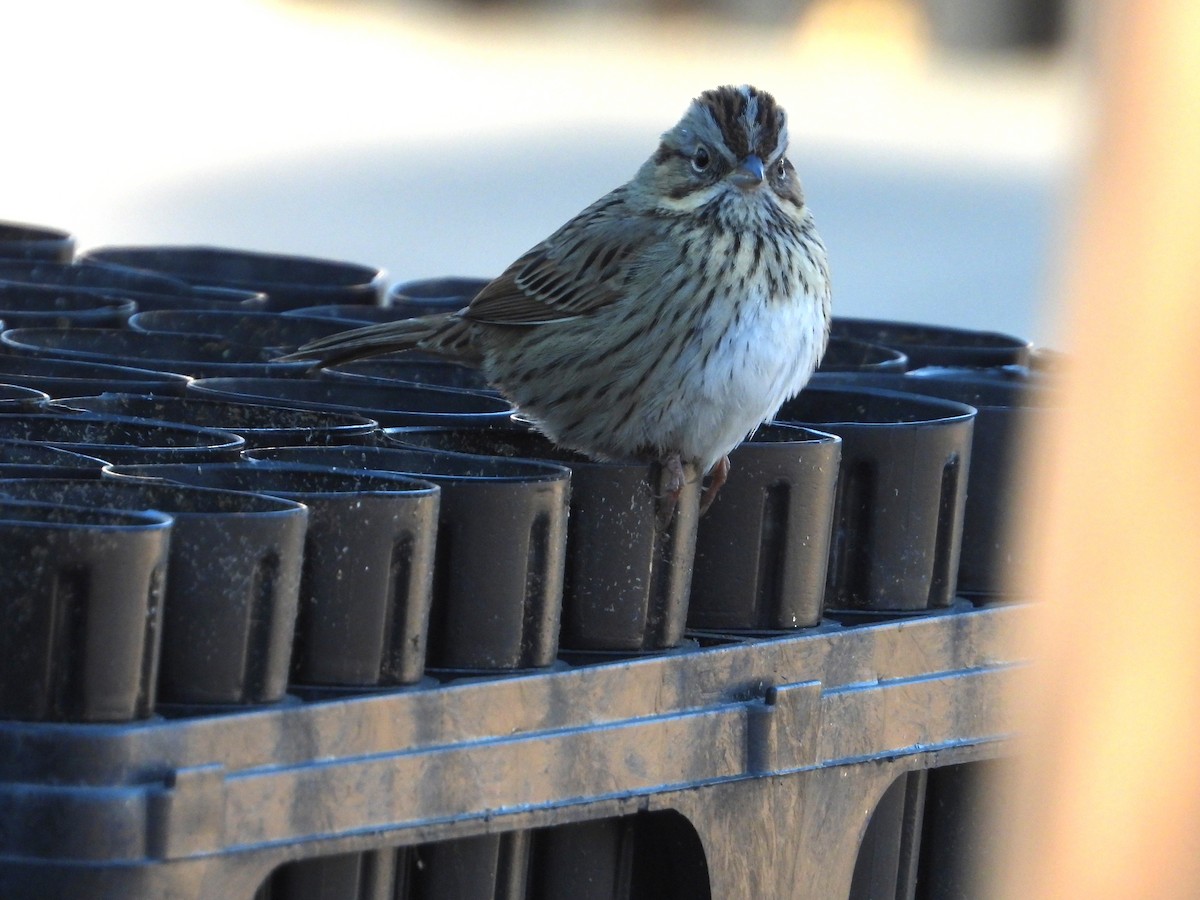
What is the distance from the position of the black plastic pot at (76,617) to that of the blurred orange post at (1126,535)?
1201mm

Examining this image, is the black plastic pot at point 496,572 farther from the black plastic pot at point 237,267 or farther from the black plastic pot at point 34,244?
the black plastic pot at point 34,244

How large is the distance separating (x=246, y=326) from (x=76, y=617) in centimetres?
205

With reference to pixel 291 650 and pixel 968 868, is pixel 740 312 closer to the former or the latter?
pixel 968 868

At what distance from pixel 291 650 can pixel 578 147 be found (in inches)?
837

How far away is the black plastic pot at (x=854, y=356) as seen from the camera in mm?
4363

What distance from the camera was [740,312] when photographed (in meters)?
3.93

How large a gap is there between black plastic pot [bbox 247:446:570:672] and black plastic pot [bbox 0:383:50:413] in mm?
799

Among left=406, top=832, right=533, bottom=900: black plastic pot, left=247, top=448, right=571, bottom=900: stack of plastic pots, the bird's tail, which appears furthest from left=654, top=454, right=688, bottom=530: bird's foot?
the bird's tail

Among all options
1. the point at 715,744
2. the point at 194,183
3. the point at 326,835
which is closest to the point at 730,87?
the point at 715,744

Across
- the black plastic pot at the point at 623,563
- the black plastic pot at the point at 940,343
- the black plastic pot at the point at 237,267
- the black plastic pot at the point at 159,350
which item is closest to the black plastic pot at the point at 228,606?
the black plastic pot at the point at 623,563

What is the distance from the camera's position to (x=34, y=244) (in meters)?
5.32

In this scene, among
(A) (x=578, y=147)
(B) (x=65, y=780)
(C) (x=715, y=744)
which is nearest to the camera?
(B) (x=65, y=780)

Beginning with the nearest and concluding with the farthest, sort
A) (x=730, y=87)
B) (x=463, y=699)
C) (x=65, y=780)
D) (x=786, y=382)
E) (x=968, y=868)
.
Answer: (x=65, y=780) → (x=463, y=699) → (x=968, y=868) → (x=786, y=382) → (x=730, y=87)

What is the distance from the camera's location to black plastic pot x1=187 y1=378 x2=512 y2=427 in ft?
12.0
